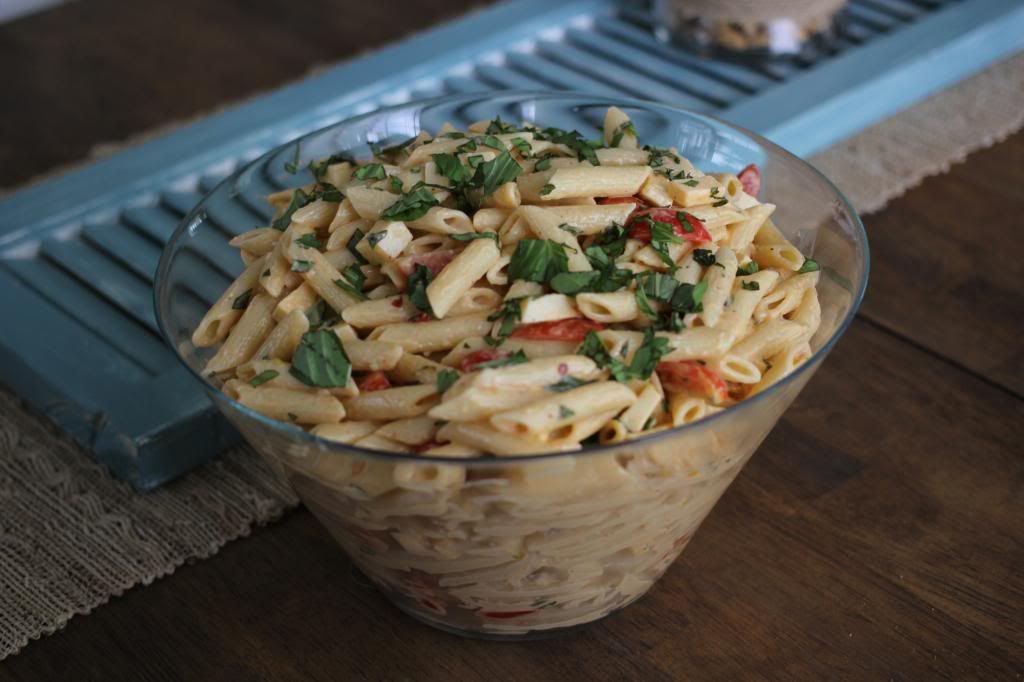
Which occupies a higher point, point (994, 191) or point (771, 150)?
point (771, 150)

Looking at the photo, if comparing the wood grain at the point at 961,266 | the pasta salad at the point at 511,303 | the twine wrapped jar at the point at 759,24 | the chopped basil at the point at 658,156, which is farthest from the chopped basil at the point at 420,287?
the twine wrapped jar at the point at 759,24

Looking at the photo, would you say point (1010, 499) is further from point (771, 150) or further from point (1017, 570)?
point (771, 150)

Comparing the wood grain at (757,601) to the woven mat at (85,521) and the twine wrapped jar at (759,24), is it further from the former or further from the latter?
the twine wrapped jar at (759,24)

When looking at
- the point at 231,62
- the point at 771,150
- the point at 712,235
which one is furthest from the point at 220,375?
the point at 231,62

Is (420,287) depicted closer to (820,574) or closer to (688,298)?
(688,298)

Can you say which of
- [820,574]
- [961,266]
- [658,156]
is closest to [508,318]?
[658,156]

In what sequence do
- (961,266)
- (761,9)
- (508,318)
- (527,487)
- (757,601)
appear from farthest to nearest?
(761,9)
(961,266)
(757,601)
(508,318)
(527,487)
